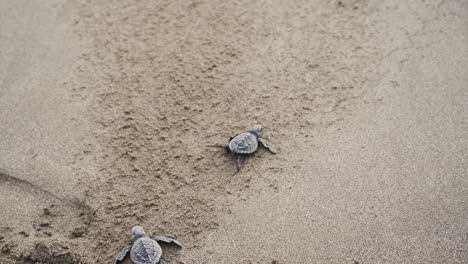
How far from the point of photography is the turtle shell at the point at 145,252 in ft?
6.65

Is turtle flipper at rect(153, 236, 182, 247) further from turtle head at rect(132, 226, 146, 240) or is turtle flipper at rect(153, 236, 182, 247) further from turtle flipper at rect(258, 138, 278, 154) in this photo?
turtle flipper at rect(258, 138, 278, 154)

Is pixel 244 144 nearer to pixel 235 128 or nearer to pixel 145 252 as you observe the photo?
pixel 235 128

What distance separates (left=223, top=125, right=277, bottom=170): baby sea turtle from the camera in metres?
2.43

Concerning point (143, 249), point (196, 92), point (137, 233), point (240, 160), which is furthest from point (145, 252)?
point (196, 92)

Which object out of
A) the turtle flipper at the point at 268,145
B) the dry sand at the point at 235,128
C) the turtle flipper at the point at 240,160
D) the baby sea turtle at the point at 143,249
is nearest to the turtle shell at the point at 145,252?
the baby sea turtle at the point at 143,249

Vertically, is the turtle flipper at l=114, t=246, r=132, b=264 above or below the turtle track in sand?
below

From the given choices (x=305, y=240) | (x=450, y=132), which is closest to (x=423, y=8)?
(x=450, y=132)

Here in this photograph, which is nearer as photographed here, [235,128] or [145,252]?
[145,252]

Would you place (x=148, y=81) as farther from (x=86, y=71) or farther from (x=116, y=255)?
(x=116, y=255)

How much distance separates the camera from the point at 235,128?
2.65 metres

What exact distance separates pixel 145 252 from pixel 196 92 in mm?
1225

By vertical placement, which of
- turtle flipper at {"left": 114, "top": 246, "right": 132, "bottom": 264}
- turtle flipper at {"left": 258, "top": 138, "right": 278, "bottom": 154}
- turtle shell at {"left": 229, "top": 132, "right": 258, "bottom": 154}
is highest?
turtle shell at {"left": 229, "top": 132, "right": 258, "bottom": 154}

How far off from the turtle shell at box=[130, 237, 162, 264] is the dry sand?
10 centimetres

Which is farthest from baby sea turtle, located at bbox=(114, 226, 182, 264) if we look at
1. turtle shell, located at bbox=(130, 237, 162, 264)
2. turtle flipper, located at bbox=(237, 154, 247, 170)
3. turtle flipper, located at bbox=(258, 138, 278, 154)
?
turtle flipper, located at bbox=(258, 138, 278, 154)
